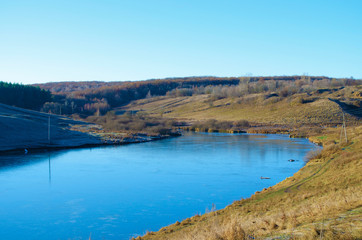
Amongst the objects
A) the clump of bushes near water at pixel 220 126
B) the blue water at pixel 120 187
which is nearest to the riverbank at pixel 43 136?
the blue water at pixel 120 187

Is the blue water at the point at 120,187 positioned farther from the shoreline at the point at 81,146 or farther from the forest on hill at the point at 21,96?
the forest on hill at the point at 21,96

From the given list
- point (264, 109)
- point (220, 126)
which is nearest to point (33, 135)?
point (220, 126)

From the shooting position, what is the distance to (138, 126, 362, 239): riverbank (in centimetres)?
662

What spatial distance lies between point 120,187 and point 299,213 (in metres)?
12.7

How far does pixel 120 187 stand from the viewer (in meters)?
19.8

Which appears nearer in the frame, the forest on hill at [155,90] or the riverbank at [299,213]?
the riverbank at [299,213]

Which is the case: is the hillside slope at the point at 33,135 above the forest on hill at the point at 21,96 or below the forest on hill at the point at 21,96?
below

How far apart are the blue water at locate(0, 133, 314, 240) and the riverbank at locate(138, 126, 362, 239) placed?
223cm

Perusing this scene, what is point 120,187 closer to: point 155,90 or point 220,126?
point 220,126

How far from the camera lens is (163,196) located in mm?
17391

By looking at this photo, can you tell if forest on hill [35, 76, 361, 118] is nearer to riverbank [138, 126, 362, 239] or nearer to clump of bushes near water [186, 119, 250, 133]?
clump of bushes near water [186, 119, 250, 133]

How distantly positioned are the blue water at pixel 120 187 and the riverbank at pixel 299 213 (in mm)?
2233

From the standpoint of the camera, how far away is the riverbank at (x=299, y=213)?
261 inches

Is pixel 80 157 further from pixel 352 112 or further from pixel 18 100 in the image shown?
pixel 18 100
